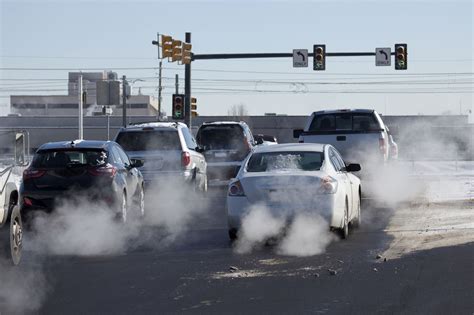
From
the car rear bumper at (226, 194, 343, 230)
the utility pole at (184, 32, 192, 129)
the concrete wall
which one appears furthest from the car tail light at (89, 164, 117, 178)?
the concrete wall

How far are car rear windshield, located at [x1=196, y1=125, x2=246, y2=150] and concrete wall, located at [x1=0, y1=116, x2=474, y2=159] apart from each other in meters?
34.1

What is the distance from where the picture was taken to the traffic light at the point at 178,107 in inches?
1455

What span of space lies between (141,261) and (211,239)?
2451mm

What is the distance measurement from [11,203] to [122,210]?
3.87 metres

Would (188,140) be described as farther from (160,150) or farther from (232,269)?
(232,269)

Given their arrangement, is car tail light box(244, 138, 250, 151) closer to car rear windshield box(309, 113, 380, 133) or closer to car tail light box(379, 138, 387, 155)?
car rear windshield box(309, 113, 380, 133)

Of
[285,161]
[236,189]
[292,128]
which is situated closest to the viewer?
[236,189]

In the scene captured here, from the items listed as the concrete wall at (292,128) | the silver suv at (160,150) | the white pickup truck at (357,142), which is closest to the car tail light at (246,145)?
the white pickup truck at (357,142)

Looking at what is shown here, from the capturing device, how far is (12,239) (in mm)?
11289

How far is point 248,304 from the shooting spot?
889cm

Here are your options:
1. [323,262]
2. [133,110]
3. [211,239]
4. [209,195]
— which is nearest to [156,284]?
[323,262]

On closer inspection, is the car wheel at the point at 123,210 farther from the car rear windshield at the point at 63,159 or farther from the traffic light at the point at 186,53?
the traffic light at the point at 186,53

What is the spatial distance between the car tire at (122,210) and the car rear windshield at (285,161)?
2.46 m

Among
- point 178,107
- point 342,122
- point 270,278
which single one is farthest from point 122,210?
point 178,107
